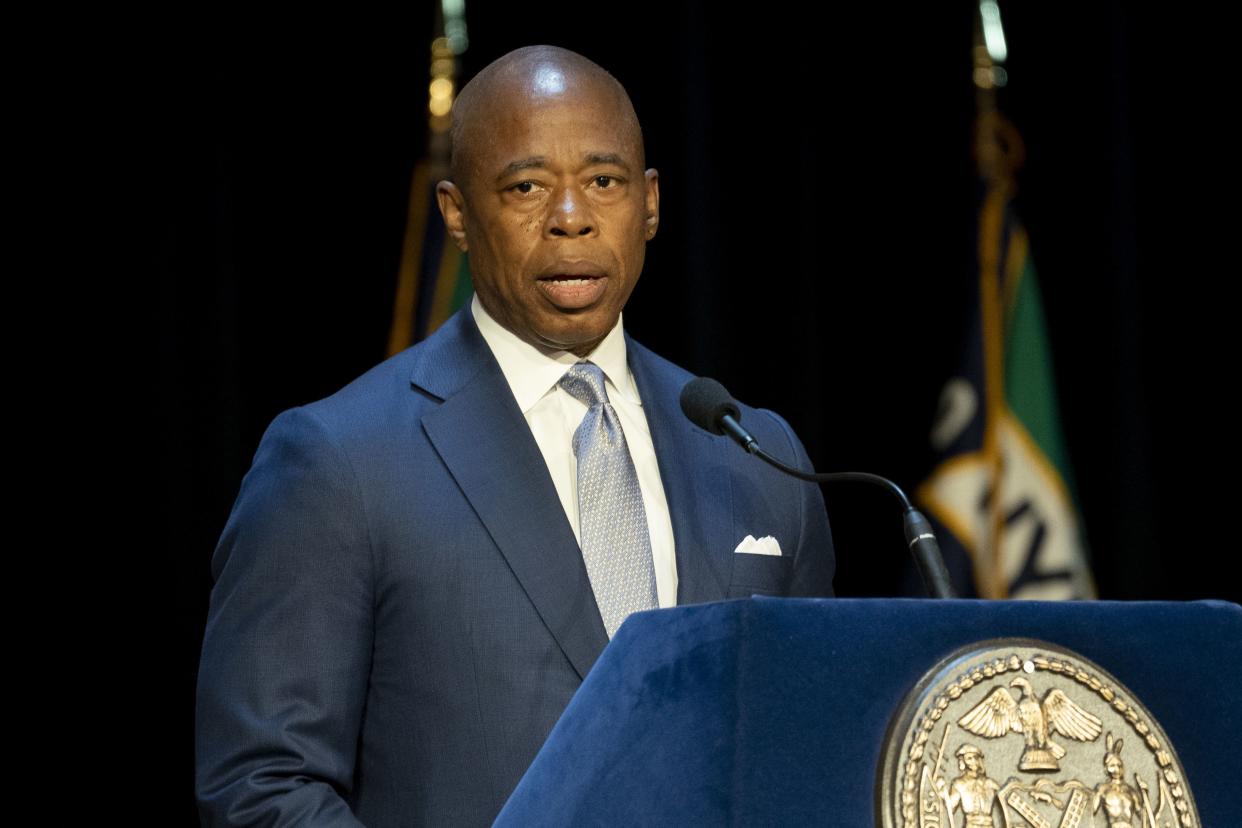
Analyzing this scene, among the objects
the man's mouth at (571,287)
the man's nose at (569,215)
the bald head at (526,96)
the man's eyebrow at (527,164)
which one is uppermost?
the bald head at (526,96)

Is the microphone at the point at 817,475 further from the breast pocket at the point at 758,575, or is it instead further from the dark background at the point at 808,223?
the dark background at the point at 808,223

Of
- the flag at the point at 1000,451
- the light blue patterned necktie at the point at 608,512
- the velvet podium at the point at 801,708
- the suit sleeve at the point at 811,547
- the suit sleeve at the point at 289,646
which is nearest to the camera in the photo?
the velvet podium at the point at 801,708

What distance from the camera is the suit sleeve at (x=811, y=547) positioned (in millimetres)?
1872

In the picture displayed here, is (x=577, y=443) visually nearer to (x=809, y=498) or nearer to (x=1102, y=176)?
(x=809, y=498)

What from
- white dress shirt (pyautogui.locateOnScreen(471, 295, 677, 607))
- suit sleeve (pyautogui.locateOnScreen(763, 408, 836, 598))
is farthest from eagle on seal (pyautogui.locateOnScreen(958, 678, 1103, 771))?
suit sleeve (pyautogui.locateOnScreen(763, 408, 836, 598))

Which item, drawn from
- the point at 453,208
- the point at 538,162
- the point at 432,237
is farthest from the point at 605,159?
the point at 432,237

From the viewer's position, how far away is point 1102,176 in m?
3.52

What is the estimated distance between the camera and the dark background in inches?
120

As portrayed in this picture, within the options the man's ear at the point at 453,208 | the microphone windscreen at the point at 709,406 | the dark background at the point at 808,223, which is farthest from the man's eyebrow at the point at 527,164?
the dark background at the point at 808,223

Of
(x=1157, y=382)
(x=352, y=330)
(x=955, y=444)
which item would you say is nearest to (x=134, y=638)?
(x=352, y=330)

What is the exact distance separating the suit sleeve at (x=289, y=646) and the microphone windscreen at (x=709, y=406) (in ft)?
1.11

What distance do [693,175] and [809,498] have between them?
1.54 metres

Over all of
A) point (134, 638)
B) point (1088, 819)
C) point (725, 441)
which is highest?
point (725, 441)

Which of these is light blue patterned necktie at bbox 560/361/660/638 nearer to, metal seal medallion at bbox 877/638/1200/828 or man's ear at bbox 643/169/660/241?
man's ear at bbox 643/169/660/241
